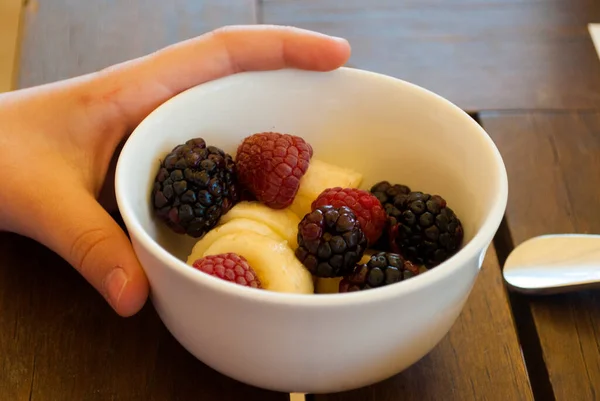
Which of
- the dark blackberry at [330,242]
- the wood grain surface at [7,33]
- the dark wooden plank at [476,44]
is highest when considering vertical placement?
the dark blackberry at [330,242]

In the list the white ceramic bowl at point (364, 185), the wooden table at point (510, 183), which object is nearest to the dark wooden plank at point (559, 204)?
the wooden table at point (510, 183)

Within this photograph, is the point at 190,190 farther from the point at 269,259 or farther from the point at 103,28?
the point at 103,28

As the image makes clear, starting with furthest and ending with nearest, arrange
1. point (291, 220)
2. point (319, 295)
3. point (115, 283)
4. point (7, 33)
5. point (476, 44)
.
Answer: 1. point (7, 33)
2. point (476, 44)
3. point (291, 220)
4. point (115, 283)
5. point (319, 295)

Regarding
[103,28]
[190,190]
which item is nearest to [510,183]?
[190,190]

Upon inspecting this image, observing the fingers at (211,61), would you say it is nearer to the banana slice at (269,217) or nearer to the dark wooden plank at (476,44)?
the banana slice at (269,217)

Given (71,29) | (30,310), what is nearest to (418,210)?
(30,310)

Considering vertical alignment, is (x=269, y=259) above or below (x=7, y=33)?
above
